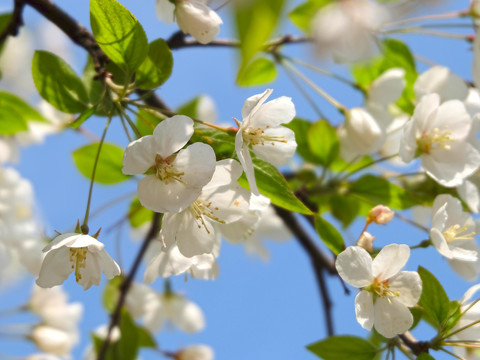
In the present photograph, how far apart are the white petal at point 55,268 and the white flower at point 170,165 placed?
0.20m

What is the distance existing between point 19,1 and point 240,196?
67 centimetres

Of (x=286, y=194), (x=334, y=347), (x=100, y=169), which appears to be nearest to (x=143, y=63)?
(x=286, y=194)

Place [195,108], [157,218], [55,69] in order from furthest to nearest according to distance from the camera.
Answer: [195,108] < [157,218] < [55,69]

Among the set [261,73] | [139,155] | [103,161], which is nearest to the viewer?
[139,155]

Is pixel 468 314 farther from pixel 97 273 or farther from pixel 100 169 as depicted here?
pixel 100 169

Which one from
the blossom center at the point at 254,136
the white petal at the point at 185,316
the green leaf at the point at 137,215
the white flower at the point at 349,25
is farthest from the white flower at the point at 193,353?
the white flower at the point at 349,25

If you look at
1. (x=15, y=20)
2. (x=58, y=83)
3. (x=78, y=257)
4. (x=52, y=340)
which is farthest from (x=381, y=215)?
(x=52, y=340)

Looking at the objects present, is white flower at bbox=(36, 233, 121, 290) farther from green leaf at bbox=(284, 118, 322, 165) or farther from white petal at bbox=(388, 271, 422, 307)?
green leaf at bbox=(284, 118, 322, 165)

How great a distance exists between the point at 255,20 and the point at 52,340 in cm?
170

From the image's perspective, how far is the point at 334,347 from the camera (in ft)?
3.43

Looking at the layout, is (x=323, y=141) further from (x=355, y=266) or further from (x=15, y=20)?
(x=15, y=20)

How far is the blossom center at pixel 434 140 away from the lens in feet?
3.93

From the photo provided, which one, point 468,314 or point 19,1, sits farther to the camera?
point 19,1

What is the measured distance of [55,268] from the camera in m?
0.92
